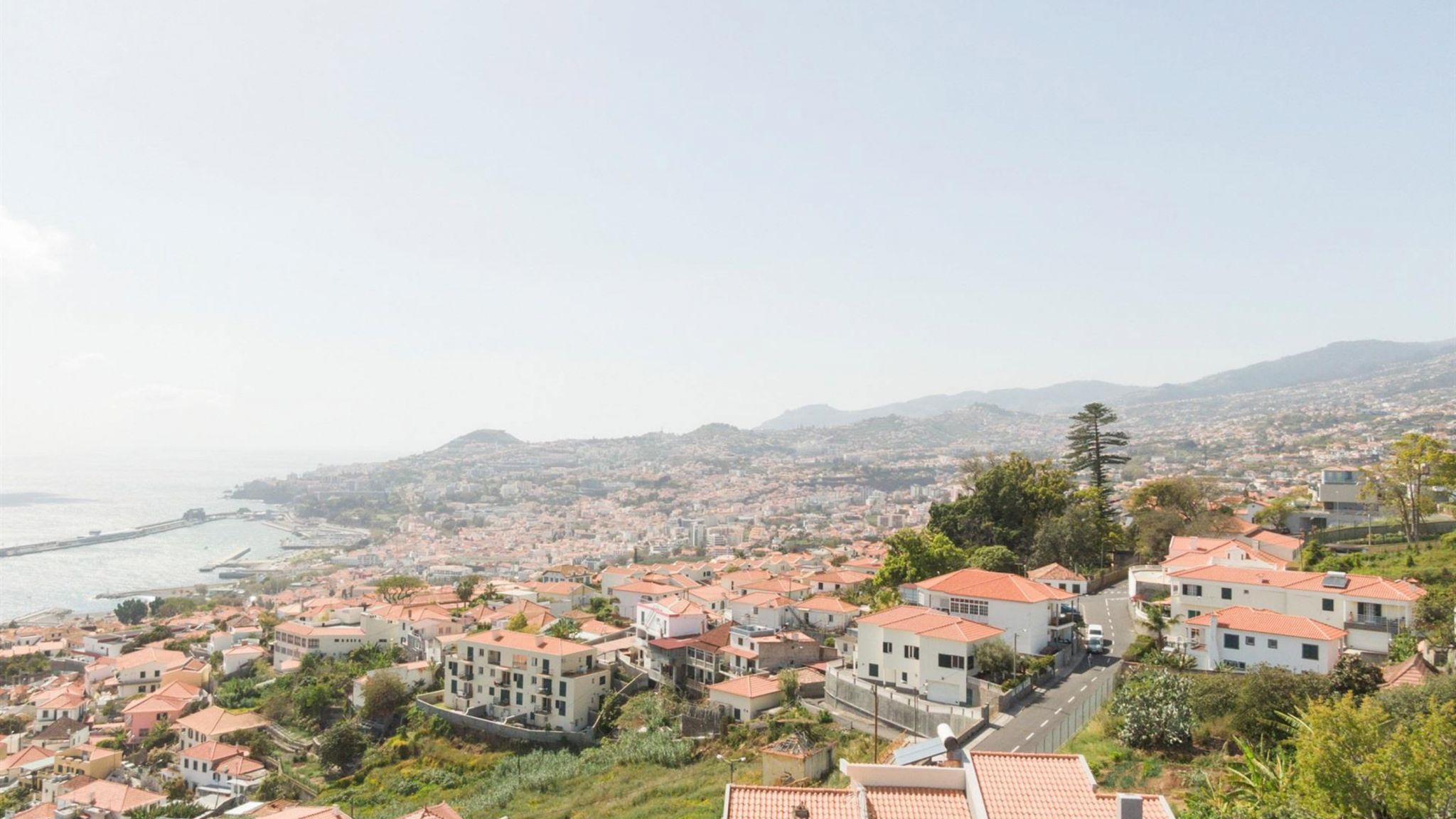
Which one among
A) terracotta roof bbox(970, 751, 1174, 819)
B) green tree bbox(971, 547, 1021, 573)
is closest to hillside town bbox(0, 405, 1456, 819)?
terracotta roof bbox(970, 751, 1174, 819)

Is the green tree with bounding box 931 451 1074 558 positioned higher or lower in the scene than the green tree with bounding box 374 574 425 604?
higher

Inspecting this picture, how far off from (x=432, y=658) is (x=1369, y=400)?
180m

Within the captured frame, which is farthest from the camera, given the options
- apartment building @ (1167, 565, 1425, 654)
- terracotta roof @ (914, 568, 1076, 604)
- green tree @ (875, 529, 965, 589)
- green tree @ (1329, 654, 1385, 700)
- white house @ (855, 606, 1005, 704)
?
green tree @ (875, 529, 965, 589)

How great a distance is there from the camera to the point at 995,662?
20953 mm

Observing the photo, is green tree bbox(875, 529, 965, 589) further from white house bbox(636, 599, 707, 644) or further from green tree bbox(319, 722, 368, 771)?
green tree bbox(319, 722, 368, 771)

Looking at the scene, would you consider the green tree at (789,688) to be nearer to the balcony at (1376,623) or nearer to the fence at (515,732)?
the fence at (515,732)

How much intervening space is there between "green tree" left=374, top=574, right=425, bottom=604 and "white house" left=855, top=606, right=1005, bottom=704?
35388 millimetres

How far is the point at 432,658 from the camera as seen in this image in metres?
35.8

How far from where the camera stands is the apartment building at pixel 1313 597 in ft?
64.8

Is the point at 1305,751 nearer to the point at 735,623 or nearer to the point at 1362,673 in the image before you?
the point at 1362,673

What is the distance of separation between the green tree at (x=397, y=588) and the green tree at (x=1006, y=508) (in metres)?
32.1

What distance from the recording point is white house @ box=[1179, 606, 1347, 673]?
18828mm

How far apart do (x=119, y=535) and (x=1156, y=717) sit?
142198mm

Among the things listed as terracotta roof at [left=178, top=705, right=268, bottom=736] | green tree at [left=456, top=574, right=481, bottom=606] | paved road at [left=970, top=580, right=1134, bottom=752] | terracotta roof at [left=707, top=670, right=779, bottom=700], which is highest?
paved road at [left=970, top=580, right=1134, bottom=752]
